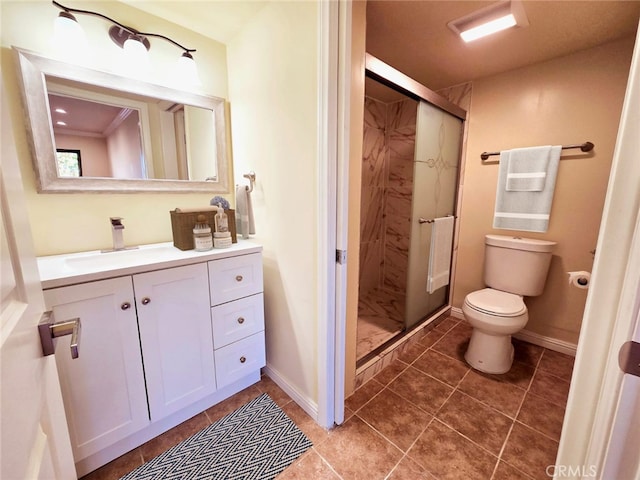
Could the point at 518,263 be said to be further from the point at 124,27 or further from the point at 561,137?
the point at 124,27

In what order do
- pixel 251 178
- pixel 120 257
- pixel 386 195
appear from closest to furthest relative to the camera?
pixel 120 257 < pixel 251 178 < pixel 386 195

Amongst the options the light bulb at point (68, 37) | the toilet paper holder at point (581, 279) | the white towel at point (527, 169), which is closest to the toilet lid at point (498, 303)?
the toilet paper holder at point (581, 279)

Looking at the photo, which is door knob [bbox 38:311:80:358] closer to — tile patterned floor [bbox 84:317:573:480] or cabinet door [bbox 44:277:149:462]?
cabinet door [bbox 44:277:149:462]

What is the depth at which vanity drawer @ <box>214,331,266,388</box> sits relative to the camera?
140cm

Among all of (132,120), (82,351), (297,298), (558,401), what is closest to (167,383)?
(82,351)

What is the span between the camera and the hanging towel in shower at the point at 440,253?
2.08m

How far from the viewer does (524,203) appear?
1.91 meters

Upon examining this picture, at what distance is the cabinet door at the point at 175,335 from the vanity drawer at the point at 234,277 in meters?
0.04

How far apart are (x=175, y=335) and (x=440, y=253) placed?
200 centimetres

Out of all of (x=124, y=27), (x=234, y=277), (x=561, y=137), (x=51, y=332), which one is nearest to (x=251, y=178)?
(x=234, y=277)

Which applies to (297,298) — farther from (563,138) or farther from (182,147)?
(563,138)

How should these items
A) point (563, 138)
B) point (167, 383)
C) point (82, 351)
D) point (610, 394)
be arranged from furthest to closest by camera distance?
point (563, 138)
point (167, 383)
point (82, 351)
point (610, 394)

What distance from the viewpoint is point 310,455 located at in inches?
45.9

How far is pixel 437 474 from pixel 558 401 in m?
0.95
